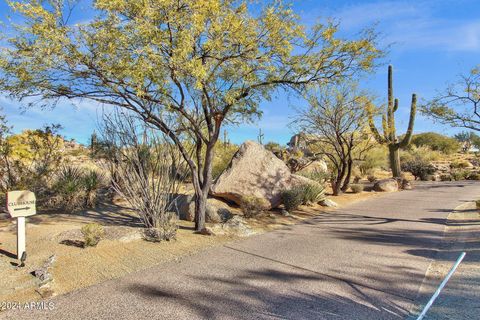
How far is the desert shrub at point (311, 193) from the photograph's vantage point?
45.5 feet

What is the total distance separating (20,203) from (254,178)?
8.18 meters

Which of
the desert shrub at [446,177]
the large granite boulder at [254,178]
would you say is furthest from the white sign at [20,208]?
the desert shrub at [446,177]

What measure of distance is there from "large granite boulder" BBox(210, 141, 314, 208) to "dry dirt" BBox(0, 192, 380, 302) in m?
2.51

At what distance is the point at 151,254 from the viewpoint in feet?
22.9

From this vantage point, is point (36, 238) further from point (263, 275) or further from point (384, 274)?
point (384, 274)

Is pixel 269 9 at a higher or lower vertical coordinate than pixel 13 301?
higher

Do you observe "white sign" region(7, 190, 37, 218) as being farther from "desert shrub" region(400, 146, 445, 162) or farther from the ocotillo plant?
"desert shrub" region(400, 146, 445, 162)

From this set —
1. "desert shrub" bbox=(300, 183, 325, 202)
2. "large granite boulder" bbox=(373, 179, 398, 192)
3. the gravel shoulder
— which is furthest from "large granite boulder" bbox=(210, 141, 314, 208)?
"large granite boulder" bbox=(373, 179, 398, 192)

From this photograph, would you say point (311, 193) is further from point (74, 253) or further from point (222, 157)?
point (74, 253)

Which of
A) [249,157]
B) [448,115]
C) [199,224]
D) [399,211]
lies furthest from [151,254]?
[448,115]

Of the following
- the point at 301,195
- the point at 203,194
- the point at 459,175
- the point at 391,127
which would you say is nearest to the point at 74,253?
the point at 203,194

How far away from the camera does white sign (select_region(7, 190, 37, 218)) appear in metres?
5.96

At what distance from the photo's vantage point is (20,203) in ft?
20.1

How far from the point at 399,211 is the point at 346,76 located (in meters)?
6.16
